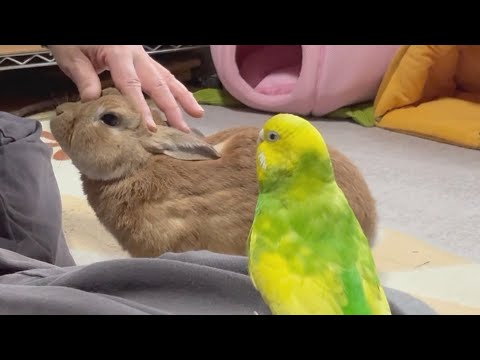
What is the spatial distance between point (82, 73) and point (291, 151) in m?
0.41

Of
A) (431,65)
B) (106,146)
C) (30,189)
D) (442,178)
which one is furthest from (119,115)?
(431,65)

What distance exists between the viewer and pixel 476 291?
691mm

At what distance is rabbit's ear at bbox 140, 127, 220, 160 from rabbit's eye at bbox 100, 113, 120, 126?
0.04m

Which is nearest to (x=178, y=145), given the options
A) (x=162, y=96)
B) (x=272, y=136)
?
(x=162, y=96)

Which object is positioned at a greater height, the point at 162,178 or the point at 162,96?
the point at 162,96

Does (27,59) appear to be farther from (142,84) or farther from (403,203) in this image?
(403,203)

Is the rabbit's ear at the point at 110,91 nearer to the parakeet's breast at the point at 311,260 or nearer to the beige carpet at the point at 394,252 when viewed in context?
the beige carpet at the point at 394,252

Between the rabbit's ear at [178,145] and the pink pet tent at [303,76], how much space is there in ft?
0.42

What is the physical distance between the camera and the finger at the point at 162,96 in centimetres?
76

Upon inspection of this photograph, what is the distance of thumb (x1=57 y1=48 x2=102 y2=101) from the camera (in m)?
0.65

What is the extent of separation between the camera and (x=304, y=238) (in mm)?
366

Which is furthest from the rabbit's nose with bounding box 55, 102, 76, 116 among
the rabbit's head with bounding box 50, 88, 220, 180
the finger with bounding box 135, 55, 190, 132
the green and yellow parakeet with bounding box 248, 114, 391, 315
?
the green and yellow parakeet with bounding box 248, 114, 391, 315

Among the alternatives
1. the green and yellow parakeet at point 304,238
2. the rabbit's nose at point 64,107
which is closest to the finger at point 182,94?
the rabbit's nose at point 64,107
